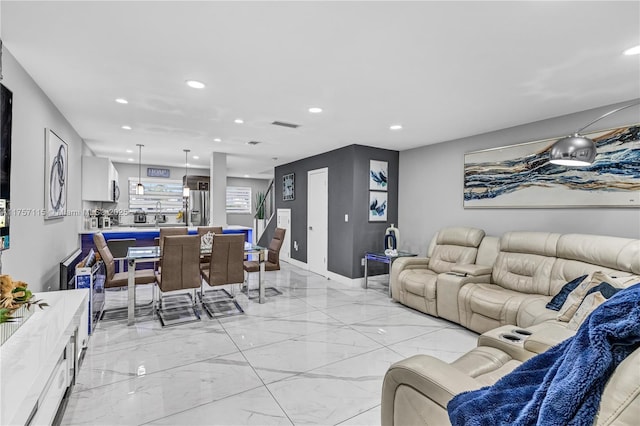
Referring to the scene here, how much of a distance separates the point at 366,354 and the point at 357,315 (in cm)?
108

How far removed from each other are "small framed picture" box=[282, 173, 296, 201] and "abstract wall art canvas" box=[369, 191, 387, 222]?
229cm

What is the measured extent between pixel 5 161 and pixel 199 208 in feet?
20.1

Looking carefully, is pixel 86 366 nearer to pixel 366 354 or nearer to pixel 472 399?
pixel 366 354

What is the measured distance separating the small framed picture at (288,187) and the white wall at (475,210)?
256cm

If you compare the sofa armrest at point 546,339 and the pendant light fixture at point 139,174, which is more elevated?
the pendant light fixture at point 139,174

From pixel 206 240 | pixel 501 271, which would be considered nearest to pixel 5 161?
pixel 206 240

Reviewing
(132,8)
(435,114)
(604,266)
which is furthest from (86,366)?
(604,266)

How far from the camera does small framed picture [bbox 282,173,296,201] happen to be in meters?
7.36

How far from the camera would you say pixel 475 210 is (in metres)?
4.64

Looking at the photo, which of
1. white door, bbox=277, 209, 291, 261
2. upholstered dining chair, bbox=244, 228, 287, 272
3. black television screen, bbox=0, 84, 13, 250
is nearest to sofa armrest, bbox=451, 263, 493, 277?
upholstered dining chair, bbox=244, 228, 287, 272

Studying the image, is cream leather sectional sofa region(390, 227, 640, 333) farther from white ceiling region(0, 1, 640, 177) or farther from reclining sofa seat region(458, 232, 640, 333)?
white ceiling region(0, 1, 640, 177)

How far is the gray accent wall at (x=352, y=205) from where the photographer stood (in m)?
5.45

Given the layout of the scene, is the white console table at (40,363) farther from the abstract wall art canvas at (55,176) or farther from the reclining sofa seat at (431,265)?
the reclining sofa seat at (431,265)

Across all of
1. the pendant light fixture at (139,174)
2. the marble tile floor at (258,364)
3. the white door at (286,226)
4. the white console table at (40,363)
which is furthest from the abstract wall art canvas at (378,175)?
the white console table at (40,363)
